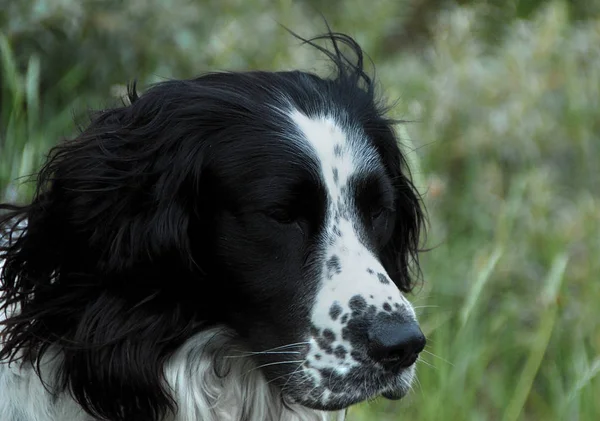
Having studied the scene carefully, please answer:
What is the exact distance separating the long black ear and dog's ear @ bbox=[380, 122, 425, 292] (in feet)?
2.68

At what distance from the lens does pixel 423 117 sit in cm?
612

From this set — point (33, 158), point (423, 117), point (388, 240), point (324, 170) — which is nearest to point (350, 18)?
point (423, 117)

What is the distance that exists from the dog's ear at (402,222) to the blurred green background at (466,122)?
77 cm

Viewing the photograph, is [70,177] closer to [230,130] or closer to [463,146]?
[230,130]

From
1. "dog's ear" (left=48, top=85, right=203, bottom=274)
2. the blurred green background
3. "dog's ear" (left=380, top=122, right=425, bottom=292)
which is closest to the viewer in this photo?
"dog's ear" (left=48, top=85, right=203, bottom=274)

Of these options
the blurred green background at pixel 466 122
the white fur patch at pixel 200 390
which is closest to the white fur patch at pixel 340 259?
the white fur patch at pixel 200 390

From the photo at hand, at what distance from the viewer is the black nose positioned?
9.34ft

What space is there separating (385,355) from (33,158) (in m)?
2.67

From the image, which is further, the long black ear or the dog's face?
the long black ear

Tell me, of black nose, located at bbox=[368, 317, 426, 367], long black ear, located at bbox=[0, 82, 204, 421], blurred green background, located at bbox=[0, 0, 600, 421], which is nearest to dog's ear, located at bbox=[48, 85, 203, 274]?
long black ear, located at bbox=[0, 82, 204, 421]

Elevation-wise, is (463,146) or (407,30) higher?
(407,30)

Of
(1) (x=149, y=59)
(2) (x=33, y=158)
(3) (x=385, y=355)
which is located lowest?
(3) (x=385, y=355)

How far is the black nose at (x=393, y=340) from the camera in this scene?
2.85 m

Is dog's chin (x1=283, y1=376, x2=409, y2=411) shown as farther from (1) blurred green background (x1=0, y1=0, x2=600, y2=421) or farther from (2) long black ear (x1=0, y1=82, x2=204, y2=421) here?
(1) blurred green background (x1=0, y1=0, x2=600, y2=421)
